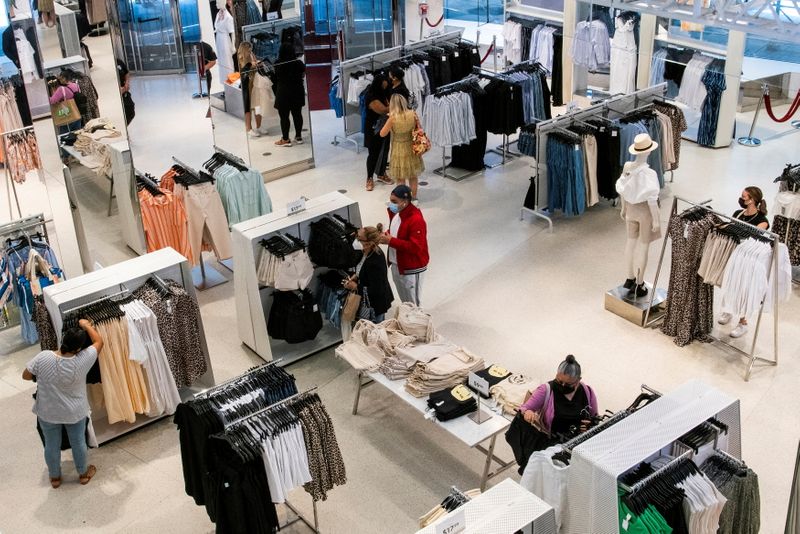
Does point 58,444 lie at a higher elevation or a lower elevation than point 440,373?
lower

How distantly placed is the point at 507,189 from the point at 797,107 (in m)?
3.95

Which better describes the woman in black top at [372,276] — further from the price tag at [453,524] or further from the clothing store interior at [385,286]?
Answer: the price tag at [453,524]

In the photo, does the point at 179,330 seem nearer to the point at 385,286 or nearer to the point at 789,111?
the point at 385,286

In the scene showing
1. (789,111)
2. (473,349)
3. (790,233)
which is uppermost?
(789,111)

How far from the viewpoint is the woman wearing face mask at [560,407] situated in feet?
19.0

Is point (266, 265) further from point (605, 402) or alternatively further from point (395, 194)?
point (605, 402)

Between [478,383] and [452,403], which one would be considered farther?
[452,403]

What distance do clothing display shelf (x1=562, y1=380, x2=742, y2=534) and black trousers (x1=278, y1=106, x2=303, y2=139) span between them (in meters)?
7.13

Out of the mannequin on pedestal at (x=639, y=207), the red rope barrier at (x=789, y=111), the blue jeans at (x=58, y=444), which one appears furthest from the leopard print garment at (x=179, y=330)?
the red rope barrier at (x=789, y=111)

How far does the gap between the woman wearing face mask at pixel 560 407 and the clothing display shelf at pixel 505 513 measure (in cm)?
116

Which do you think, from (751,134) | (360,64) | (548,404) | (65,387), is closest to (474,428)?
(548,404)

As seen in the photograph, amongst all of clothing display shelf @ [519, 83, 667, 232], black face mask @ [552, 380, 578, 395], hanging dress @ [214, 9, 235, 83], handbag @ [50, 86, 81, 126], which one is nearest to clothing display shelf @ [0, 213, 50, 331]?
handbag @ [50, 86, 81, 126]

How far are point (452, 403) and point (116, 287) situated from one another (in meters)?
2.62

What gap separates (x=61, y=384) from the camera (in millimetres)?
6215
